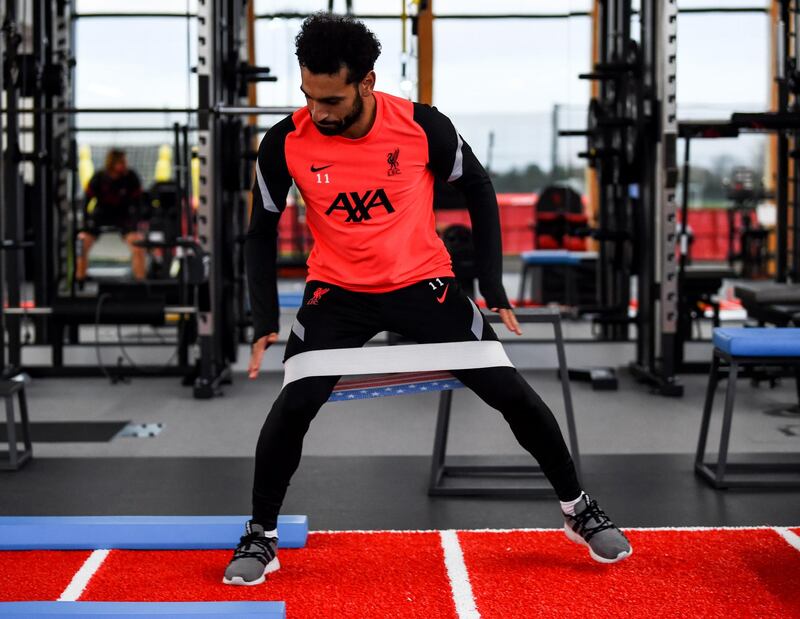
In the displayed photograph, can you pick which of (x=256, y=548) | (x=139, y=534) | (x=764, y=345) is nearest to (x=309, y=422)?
(x=256, y=548)

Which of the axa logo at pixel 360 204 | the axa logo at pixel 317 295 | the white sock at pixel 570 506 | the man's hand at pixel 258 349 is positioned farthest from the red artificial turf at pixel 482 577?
the axa logo at pixel 360 204

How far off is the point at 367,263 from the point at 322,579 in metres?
0.72

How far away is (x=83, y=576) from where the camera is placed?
2395mm

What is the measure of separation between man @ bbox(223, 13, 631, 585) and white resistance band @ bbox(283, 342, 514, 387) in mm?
24

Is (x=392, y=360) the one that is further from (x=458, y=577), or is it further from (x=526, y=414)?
(x=458, y=577)

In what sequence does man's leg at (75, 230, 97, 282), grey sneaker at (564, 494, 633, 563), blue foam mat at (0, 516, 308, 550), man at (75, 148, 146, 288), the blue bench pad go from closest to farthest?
1. grey sneaker at (564, 494, 633, 563)
2. blue foam mat at (0, 516, 308, 550)
3. the blue bench pad
4. man's leg at (75, 230, 97, 282)
5. man at (75, 148, 146, 288)

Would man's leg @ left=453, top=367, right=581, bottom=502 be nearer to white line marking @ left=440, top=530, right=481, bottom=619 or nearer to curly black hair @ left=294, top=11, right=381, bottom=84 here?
white line marking @ left=440, top=530, right=481, bottom=619

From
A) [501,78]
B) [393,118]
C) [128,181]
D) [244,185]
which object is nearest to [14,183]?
[244,185]

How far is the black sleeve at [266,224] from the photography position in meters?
2.31

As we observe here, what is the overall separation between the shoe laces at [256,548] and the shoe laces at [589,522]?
706mm

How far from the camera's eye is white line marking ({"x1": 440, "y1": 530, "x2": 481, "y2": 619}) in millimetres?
2152

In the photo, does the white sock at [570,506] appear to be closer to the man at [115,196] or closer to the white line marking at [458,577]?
the white line marking at [458,577]

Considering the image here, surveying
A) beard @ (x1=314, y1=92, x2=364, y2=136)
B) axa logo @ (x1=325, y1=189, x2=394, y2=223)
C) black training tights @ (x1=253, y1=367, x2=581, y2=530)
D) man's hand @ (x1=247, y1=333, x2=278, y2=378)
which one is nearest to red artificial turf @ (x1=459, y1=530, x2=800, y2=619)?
black training tights @ (x1=253, y1=367, x2=581, y2=530)

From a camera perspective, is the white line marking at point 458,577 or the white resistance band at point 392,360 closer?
the white line marking at point 458,577
